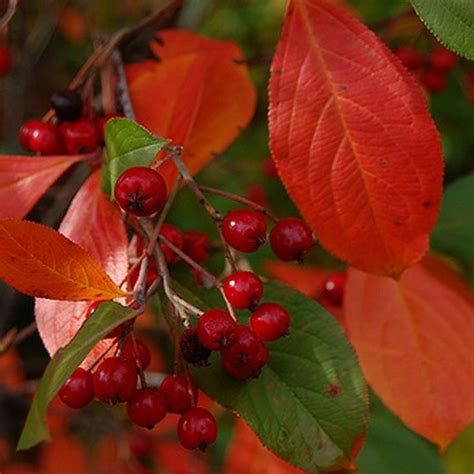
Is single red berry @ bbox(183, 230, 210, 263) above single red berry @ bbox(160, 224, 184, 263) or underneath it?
underneath

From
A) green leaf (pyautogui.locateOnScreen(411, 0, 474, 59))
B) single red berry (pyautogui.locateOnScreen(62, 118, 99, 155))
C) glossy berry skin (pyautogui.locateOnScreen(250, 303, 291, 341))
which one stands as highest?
green leaf (pyautogui.locateOnScreen(411, 0, 474, 59))

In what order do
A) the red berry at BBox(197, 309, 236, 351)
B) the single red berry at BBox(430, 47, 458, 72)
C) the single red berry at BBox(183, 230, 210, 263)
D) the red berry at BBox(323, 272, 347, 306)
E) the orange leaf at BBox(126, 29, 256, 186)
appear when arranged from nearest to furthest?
the red berry at BBox(197, 309, 236, 351) < the single red berry at BBox(183, 230, 210, 263) < the orange leaf at BBox(126, 29, 256, 186) < the red berry at BBox(323, 272, 347, 306) < the single red berry at BBox(430, 47, 458, 72)

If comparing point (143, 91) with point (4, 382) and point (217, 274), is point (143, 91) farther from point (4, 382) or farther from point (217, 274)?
point (4, 382)

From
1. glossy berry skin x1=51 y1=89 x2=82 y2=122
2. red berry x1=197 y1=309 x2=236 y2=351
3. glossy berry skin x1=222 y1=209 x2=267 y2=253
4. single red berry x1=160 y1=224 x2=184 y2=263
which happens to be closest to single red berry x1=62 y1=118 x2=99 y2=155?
glossy berry skin x1=51 y1=89 x2=82 y2=122

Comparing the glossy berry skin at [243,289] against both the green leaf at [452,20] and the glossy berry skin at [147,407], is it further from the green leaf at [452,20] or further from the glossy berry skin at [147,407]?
the green leaf at [452,20]

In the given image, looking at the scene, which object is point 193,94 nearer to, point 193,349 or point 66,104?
point 66,104

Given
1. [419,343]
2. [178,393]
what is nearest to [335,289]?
[419,343]

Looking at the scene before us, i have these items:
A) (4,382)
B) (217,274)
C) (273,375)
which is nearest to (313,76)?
(273,375)

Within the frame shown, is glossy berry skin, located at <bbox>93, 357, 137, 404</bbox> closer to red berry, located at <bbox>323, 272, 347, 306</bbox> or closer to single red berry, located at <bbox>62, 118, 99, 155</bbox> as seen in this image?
single red berry, located at <bbox>62, 118, 99, 155</bbox>
